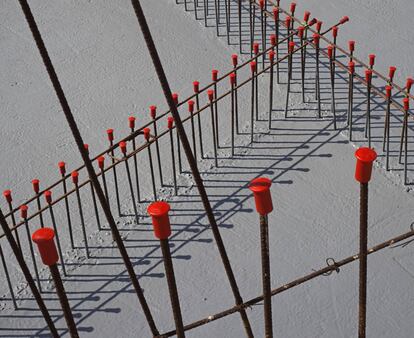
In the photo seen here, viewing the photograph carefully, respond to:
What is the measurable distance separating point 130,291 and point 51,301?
699 millimetres

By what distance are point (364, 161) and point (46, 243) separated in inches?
54.3

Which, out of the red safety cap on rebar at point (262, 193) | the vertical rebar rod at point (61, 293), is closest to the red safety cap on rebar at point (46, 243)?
the vertical rebar rod at point (61, 293)

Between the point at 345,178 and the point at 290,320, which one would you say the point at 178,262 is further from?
the point at 345,178

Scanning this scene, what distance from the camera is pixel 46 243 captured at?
2.91 m

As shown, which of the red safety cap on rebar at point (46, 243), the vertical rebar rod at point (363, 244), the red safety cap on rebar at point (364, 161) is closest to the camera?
the red safety cap on rebar at point (46, 243)

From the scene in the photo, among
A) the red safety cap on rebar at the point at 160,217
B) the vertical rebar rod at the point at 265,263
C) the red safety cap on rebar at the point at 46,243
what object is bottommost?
the vertical rebar rod at the point at 265,263

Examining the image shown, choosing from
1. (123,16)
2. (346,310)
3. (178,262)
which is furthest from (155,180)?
(123,16)

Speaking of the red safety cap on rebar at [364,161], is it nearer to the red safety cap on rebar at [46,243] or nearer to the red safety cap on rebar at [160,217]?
the red safety cap on rebar at [160,217]

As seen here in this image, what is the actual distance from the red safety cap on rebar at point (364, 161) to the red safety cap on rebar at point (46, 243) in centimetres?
133

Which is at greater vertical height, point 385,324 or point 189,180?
point 189,180

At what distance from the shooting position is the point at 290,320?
6238 mm

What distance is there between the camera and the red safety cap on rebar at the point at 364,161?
3.19 meters

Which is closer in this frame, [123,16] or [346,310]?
[346,310]

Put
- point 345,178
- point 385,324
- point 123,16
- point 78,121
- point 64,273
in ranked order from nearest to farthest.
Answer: point 385,324 → point 64,273 → point 345,178 → point 78,121 → point 123,16
